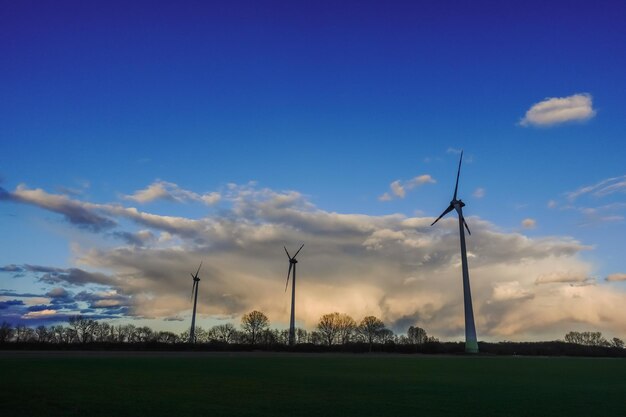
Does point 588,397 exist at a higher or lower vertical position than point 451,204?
lower

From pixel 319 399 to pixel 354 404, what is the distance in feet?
7.67

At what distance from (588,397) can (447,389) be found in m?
7.93

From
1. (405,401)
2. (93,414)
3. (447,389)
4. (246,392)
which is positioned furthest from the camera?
(447,389)

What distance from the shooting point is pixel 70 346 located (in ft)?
414

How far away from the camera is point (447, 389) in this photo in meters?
33.0

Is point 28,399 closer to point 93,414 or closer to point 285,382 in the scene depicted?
point 93,414

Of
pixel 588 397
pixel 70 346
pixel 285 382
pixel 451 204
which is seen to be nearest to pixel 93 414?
pixel 285 382

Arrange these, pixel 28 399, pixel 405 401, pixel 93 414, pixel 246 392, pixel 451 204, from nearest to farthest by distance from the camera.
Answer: pixel 93 414
pixel 28 399
pixel 405 401
pixel 246 392
pixel 451 204

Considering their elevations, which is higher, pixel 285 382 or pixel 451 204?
pixel 451 204

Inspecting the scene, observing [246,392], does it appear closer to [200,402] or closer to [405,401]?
[200,402]

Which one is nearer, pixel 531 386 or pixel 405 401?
pixel 405 401

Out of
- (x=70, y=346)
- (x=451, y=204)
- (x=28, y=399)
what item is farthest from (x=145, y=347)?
(x=28, y=399)

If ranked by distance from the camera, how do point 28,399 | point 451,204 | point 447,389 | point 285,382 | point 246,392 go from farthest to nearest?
point 451,204 → point 285,382 → point 447,389 → point 246,392 → point 28,399

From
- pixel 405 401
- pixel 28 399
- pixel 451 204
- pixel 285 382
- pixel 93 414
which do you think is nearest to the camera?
pixel 93 414
